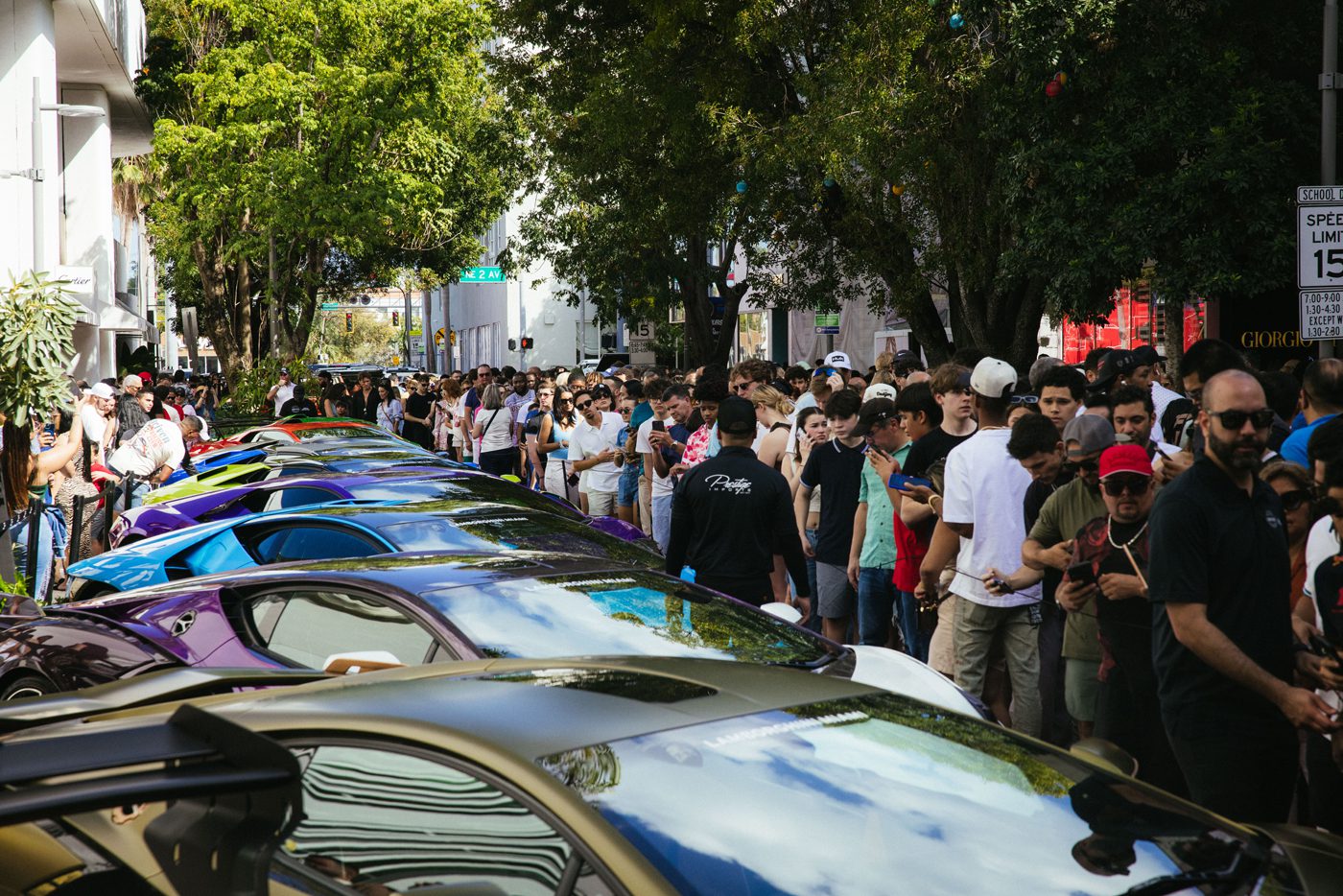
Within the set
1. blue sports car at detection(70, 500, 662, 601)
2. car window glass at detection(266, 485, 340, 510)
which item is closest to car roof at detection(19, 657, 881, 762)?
blue sports car at detection(70, 500, 662, 601)

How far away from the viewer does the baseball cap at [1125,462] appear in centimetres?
551

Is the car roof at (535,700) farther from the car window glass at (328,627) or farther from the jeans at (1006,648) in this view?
the jeans at (1006,648)

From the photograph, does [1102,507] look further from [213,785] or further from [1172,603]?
[213,785]

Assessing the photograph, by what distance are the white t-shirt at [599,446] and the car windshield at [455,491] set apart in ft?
13.6

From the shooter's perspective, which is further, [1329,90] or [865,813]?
[1329,90]

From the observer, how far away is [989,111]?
17.8 metres

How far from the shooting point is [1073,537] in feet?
19.6

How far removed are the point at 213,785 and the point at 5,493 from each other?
321 inches

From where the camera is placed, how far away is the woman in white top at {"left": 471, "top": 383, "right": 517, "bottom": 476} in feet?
61.0

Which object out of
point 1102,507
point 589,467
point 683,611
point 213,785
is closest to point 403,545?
point 683,611

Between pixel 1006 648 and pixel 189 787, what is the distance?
5398 mm

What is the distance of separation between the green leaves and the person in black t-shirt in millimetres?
5146

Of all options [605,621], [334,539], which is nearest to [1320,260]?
[334,539]

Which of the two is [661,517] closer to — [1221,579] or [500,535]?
[500,535]
